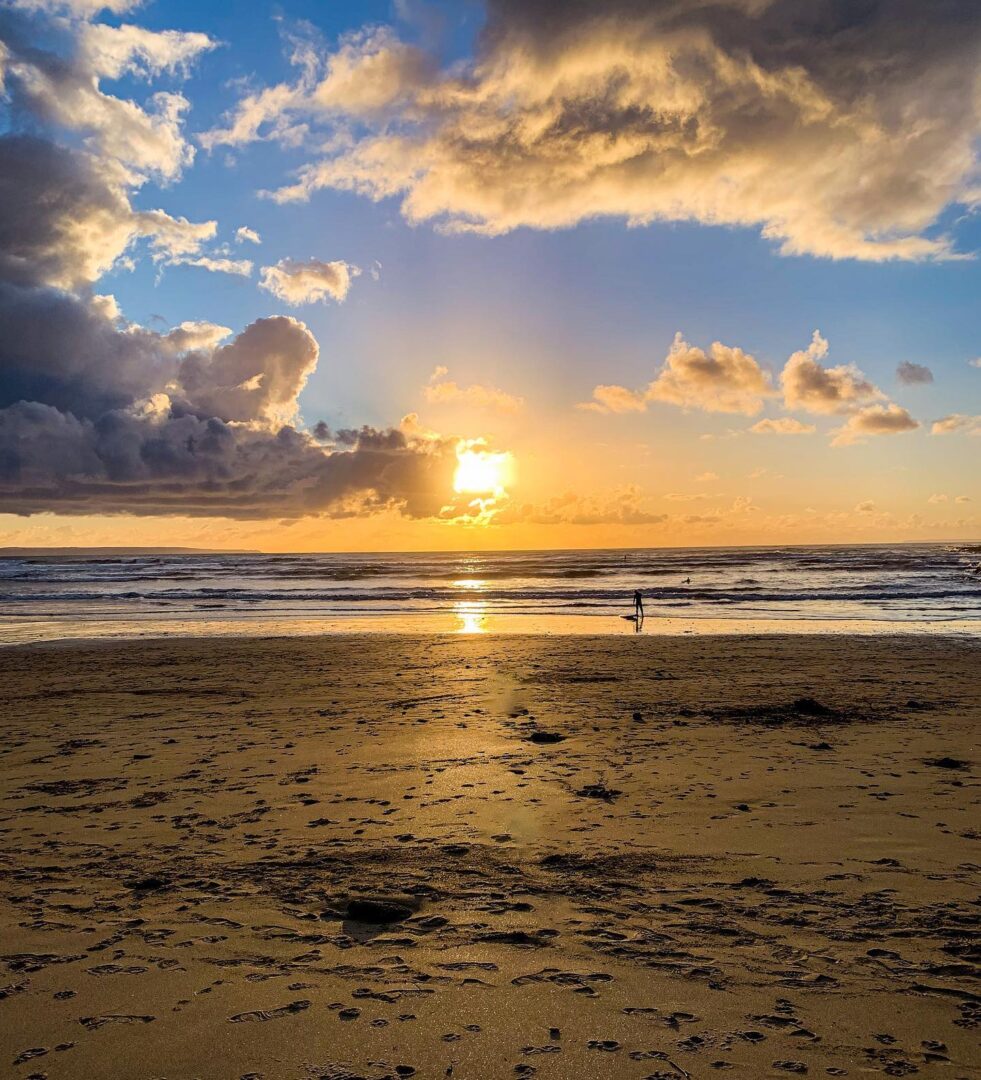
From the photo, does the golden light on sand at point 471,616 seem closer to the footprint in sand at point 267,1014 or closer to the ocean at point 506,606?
the ocean at point 506,606

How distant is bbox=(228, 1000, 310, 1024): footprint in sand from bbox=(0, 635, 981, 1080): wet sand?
0.02 metres

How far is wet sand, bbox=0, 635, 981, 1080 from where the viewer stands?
3.92 meters

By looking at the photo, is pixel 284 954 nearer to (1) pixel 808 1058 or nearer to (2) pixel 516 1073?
(2) pixel 516 1073

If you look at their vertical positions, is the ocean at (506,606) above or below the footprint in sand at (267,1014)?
below

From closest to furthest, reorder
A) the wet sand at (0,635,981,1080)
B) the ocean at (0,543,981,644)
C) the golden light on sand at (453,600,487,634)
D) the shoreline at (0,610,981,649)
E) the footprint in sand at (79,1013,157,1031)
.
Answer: the wet sand at (0,635,981,1080) → the footprint in sand at (79,1013,157,1031) → the shoreline at (0,610,981,649) → the golden light on sand at (453,600,487,634) → the ocean at (0,543,981,644)

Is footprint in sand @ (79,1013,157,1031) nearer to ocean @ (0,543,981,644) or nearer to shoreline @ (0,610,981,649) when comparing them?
shoreline @ (0,610,981,649)

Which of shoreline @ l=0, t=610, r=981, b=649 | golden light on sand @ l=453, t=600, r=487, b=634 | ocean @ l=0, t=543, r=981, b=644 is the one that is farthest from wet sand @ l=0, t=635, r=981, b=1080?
ocean @ l=0, t=543, r=981, b=644

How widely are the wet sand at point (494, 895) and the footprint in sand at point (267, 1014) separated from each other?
21 mm

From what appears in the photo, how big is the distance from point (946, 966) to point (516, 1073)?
2.86 metres

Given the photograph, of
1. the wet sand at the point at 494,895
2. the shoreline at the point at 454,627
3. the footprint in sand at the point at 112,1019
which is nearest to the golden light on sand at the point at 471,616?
the shoreline at the point at 454,627

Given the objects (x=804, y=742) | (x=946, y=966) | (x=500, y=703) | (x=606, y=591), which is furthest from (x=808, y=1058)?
(x=606, y=591)

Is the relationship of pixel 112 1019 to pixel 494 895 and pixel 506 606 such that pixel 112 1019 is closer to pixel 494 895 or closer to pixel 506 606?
pixel 494 895

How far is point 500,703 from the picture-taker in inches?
537

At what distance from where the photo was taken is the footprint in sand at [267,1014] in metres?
4.12
